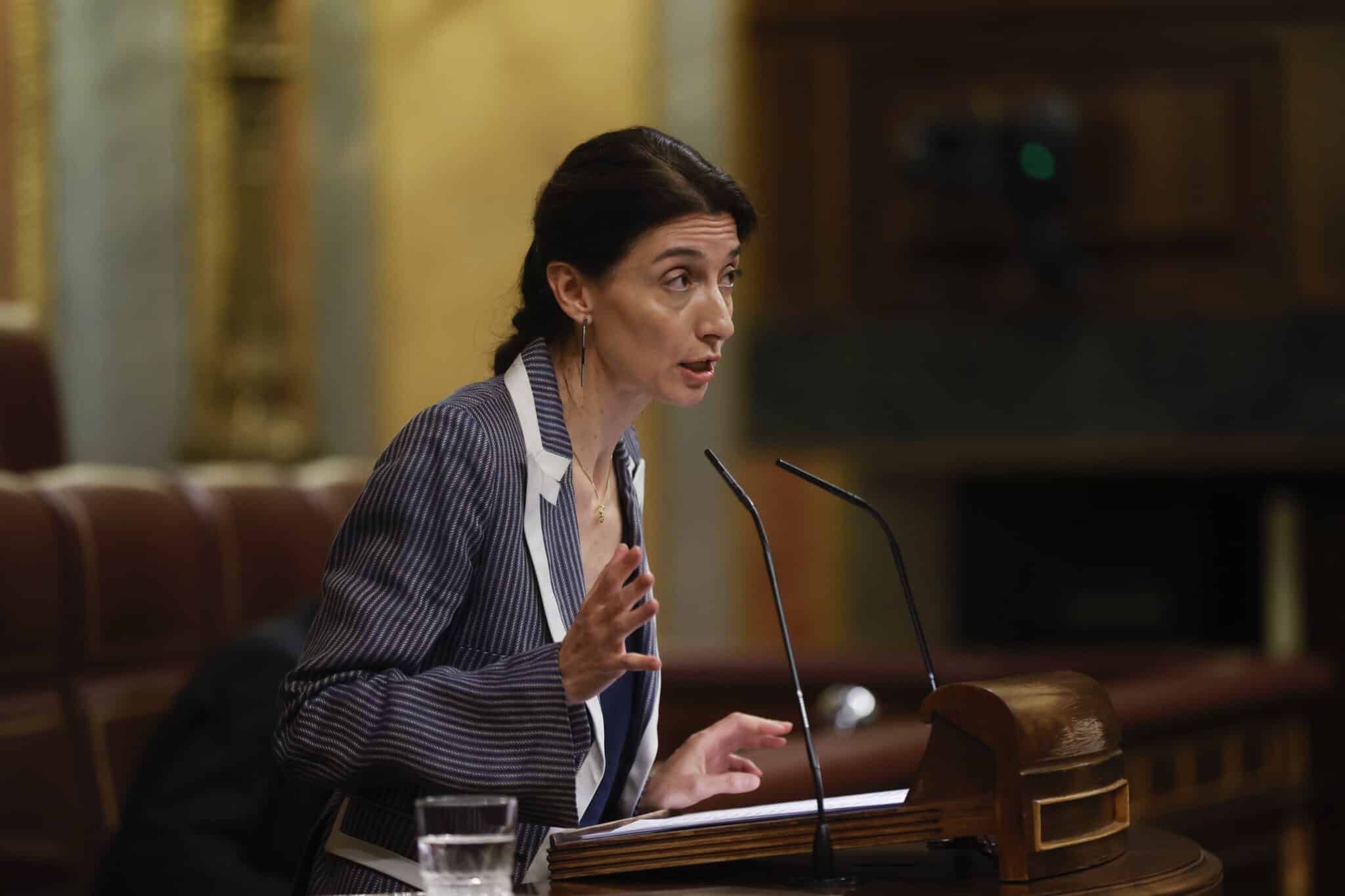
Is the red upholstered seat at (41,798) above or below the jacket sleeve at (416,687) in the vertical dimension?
below

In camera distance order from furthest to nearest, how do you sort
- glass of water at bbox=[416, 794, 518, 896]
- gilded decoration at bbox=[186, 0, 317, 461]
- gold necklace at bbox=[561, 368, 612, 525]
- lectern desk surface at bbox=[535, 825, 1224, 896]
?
gilded decoration at bbox=[186, 0, 317, 461]
gold necklace at bbox=[561, 368, 612, 525]
lectern desk surface at bbox=[535, 825, 1224, 896]
glass of water at bbox=[416, 794, 518, 896]

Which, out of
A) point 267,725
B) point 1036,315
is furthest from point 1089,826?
point 1036,315

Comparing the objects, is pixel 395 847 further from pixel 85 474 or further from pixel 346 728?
pixel 85 474

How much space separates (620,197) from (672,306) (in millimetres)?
93

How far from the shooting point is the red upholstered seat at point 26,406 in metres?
3.38

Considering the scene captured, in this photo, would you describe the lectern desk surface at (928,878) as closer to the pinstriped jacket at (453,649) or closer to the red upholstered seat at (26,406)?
the pinstriped jacket at (453,649)

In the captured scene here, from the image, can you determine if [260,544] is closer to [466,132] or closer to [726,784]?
[726,784]

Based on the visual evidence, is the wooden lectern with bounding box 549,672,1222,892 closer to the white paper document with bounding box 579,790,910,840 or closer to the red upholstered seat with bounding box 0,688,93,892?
the white paper document with bounding box 579,790,910,840

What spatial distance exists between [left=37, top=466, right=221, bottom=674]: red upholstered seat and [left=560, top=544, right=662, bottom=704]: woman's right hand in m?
1.70

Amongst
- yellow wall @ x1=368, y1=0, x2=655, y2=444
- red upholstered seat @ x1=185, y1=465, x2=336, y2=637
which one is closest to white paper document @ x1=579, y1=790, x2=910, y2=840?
red upholstered seat @ x1=185, y1=465, x2=336, y2=637

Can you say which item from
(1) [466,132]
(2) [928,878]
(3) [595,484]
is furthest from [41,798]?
(1) [466,132]

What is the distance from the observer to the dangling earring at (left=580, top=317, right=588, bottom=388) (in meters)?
1.44

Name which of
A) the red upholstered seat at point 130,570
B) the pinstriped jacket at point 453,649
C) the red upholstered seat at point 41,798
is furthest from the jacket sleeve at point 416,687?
the red upholstered seat at point 130,570

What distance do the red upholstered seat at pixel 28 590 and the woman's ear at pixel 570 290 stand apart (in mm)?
1461
